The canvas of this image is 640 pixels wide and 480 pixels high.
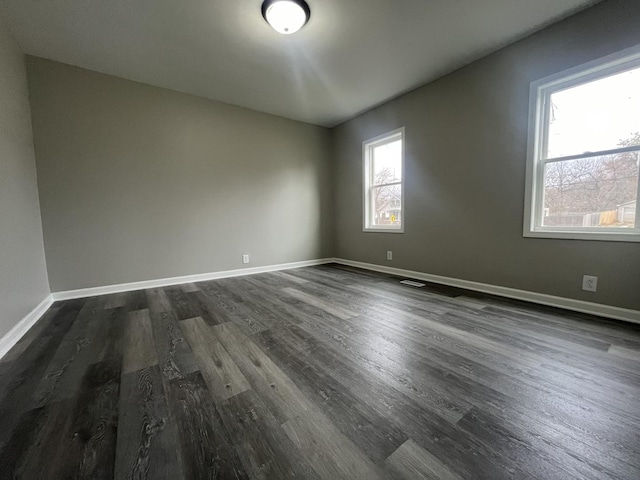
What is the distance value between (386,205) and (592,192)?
2.30 metres

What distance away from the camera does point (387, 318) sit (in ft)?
7.03

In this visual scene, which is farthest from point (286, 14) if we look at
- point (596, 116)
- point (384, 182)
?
point (596, 116)

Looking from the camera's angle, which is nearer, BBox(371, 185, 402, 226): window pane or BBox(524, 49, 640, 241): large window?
BBox(524, 49, 640, 241): large window

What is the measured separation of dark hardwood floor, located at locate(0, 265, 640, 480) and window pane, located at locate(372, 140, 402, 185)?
93.5 inches

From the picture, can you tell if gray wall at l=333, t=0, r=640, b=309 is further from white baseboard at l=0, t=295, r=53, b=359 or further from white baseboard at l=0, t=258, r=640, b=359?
white baseboard at l=0, t=295, r=53, b=359

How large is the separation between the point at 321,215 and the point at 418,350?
3543 mm

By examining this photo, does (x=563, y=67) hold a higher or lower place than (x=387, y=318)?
higher

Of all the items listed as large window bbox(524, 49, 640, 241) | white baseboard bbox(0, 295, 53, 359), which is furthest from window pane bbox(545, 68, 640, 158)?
white baseboard bbox(0, 295, 53, 359)

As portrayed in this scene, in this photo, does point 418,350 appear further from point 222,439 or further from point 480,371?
point 222,439

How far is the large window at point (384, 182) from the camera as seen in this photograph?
380 cm

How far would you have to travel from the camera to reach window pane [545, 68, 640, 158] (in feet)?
6.48

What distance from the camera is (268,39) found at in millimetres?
2393

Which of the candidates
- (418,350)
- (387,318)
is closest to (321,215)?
(387,318)

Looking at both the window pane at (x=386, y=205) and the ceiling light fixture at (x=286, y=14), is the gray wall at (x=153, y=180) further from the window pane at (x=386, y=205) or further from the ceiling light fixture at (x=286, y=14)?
the ceiling light fixture at (x=286, y=14)
